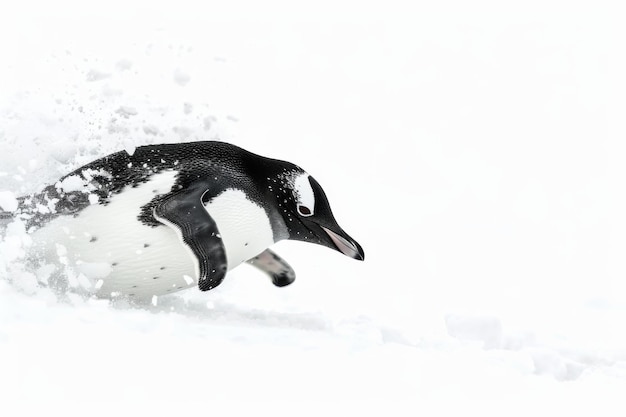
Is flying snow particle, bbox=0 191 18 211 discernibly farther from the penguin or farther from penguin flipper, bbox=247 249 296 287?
penguin flipper, bbox=247 249 296 287

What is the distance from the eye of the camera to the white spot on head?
379 cm

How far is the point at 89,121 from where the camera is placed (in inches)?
160

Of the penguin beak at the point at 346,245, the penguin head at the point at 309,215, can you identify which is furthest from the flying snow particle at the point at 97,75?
the penguin beak at the point at 346,245

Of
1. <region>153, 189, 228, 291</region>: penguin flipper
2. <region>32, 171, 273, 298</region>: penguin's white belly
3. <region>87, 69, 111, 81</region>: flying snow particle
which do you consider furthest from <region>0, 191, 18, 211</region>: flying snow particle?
<region>87, 69, 111, 81</region>: flying snow particle

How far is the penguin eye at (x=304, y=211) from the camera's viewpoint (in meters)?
3.79

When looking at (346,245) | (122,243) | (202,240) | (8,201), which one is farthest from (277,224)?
(8,201)

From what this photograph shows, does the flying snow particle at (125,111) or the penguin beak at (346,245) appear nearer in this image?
the penguin beak at (346,245)

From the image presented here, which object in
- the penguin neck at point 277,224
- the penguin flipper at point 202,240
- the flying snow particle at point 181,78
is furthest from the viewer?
the flying snow particle at point 181,78

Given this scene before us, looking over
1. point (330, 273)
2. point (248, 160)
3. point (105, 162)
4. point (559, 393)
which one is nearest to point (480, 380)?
point (559, 393)

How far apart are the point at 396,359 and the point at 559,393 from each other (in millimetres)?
549

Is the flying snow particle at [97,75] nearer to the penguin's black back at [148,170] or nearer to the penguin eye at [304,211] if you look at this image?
the penguin's black back at [148,170]

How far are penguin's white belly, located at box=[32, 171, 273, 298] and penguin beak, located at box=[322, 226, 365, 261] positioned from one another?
1.73 feet

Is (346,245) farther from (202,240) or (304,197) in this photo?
(202,240)

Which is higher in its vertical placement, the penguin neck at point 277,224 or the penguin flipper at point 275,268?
the penguin neck at point 277,224
